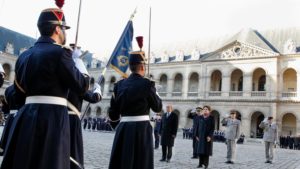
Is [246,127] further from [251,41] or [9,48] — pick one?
[9,48]

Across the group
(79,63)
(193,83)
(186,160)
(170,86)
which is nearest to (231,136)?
(186,160)

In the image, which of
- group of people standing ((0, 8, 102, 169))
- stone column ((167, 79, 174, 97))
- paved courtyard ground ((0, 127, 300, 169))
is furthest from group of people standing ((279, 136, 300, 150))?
group of people standing ((0, 8, 102, 169))

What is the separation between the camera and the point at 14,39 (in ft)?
172

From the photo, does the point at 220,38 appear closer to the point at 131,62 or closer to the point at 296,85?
the point at 296,85

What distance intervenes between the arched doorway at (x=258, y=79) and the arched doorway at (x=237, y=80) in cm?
162

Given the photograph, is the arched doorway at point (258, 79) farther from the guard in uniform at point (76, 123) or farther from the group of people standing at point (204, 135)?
the guard in uniform at point (76, 123)

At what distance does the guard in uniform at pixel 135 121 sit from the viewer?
483cm

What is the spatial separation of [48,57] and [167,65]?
1598 inches

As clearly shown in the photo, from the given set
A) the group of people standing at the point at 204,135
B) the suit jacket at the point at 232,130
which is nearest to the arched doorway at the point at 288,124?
the suit jacket at the point at 232,130

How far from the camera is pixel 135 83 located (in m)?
5.11

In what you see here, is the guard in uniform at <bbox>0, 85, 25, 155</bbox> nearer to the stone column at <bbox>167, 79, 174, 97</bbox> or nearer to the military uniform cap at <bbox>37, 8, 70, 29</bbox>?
the military uniform cap at <bbox>37, 8, 70, 29</bbox>

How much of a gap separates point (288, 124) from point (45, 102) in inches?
1414

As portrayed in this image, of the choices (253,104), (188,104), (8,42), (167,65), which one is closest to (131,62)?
(253,104)

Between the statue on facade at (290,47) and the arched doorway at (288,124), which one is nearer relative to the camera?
the arched doorway at (288,124)
